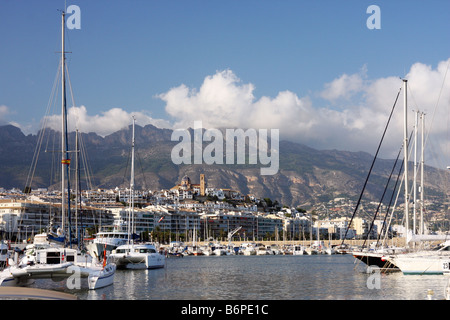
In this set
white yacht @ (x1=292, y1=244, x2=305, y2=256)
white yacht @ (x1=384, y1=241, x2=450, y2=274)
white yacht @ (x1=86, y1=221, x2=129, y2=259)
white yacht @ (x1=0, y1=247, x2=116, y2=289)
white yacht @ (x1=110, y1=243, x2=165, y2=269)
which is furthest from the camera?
white yacht @ (x1=292, y1=244, x2=305, y2=256)

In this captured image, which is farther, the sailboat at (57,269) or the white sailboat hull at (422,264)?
the white sailboat hull at (422,264)

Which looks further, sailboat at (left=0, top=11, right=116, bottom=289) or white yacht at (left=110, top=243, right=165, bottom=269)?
white yacht at (left=110, top=243, right=165, bottom=269)

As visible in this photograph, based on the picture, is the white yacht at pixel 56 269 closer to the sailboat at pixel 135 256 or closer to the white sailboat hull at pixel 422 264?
the sailboat at pixel 135 256

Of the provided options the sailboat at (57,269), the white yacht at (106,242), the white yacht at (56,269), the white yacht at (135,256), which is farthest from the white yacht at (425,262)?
the white yacht at (106,242)

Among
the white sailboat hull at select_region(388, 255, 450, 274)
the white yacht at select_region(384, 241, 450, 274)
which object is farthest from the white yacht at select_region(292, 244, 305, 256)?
the white sailboat hull at select_region(388, 255, 450, 274)

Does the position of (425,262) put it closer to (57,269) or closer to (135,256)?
(57,269)

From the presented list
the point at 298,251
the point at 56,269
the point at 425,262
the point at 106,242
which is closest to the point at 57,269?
the point at 56,269

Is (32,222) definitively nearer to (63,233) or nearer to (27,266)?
(63,233)

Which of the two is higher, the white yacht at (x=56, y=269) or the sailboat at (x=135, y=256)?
the white yacht at (x=56, y=269)

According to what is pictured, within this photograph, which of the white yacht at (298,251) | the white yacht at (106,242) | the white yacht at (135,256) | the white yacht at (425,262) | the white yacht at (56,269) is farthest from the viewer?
the white yacht at (298,251)

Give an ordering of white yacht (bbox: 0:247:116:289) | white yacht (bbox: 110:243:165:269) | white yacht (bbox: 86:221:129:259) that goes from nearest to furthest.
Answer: white yacht (bbox: 0:247:116:289) → white yacht (bbox: 110:243:165:269) → white yacht (bbox: 86:221:129:259)

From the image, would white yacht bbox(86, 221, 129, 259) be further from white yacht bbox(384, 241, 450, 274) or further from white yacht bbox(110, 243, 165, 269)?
white yacht bbox(384, 241, 450, 274)
